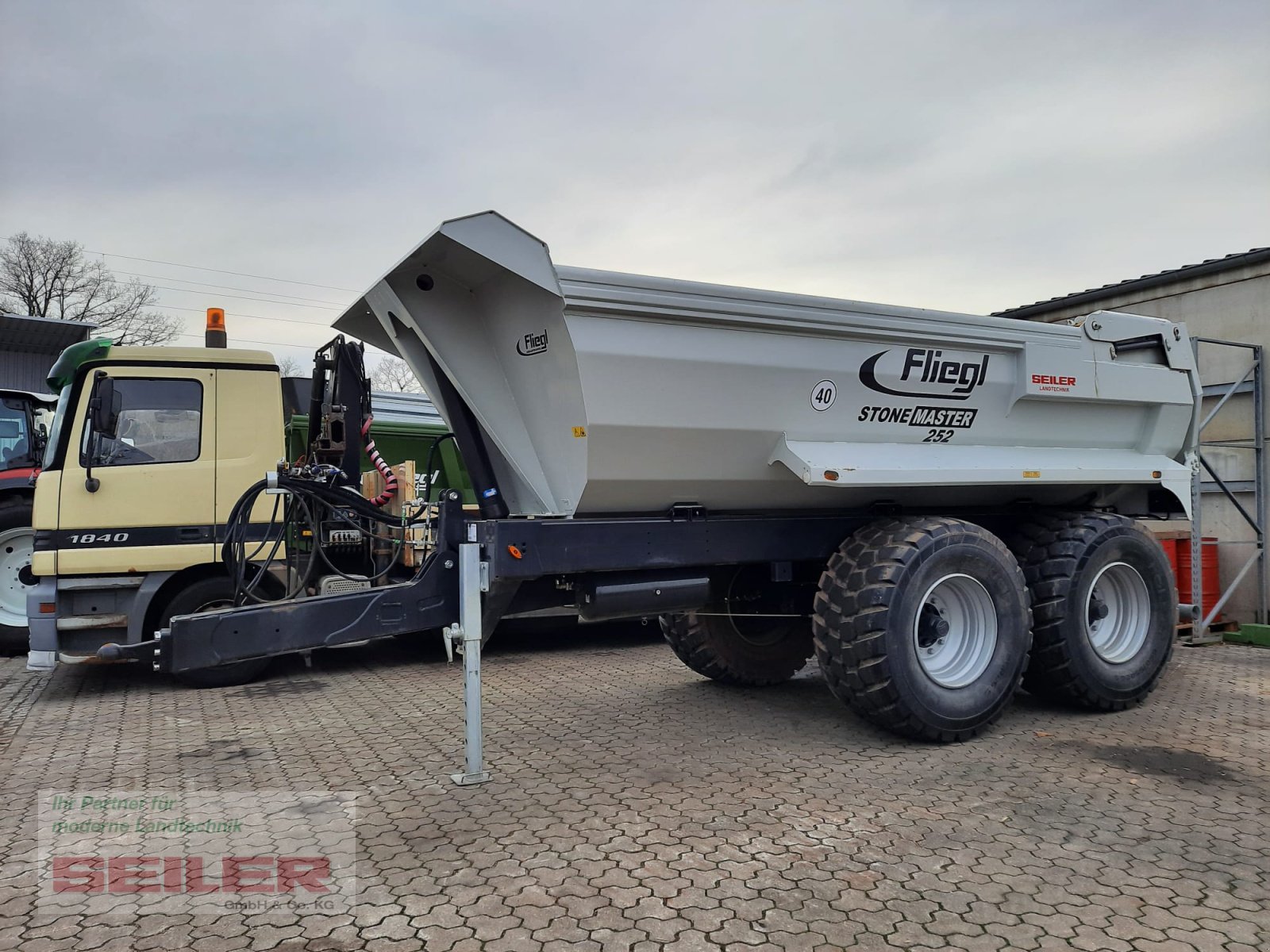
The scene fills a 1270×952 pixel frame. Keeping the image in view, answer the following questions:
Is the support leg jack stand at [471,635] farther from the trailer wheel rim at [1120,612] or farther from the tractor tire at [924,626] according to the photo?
the trailer wheel rim at [1120,612]

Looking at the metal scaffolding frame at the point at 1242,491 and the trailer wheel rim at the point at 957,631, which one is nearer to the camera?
the trailer wheel rim at the point at 957,631

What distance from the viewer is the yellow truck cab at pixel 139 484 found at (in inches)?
273

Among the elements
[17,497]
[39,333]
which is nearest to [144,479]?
[17,497]

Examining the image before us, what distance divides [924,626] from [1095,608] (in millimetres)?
1626

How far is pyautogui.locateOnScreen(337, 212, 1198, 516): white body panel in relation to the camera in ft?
14.7

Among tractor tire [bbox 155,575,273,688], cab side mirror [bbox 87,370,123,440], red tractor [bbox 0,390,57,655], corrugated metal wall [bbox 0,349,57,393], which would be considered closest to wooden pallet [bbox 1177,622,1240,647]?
tractor tire [bbox 155,575,273,688]

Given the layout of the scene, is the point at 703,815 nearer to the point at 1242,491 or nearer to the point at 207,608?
the point at 207,608

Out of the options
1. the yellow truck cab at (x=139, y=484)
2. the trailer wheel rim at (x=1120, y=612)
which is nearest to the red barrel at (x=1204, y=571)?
the trailer wheel rim at (x=1120, y=612)

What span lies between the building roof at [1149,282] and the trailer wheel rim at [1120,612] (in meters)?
4.06

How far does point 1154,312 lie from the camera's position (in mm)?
10227

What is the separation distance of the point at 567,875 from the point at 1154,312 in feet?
31.6

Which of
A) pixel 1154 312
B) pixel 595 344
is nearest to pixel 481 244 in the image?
pixel 595 344

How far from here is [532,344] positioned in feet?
15.2

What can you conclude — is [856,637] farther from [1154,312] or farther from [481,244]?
[1154,312]
